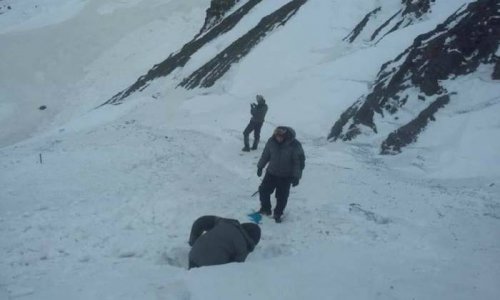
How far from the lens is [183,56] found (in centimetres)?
2783

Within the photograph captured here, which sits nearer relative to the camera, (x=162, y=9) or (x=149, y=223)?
(x=149, y=223)

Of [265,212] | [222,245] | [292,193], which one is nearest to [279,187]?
[265,212]

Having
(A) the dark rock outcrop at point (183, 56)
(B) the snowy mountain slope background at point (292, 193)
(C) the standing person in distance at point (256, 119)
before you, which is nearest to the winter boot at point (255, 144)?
(C) the standing person in distance at point (256, 119)

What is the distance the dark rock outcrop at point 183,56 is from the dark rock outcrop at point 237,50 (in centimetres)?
271

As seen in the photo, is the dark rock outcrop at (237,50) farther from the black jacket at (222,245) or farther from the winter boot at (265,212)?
the black jacket at (222,245)

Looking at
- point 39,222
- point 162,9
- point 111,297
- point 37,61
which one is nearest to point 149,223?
point 39,222

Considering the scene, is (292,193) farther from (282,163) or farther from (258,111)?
(258,111)

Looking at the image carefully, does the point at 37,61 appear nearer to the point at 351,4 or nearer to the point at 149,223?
the point at 351,4

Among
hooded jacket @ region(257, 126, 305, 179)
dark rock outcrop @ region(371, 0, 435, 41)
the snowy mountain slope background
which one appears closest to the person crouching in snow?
the snowy mountain slope background

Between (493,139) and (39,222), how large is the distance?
10.0 metres

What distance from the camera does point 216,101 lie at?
20.0 metres

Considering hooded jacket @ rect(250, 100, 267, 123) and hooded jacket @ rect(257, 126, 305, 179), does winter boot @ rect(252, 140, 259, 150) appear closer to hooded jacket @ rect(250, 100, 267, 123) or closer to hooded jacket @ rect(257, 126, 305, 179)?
hooded jacket @ rect(250, 100, 267, 123)

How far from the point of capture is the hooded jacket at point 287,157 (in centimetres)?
896

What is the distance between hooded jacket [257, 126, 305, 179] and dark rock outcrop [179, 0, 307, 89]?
42.3 feet
